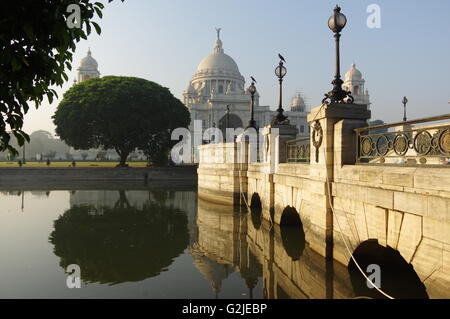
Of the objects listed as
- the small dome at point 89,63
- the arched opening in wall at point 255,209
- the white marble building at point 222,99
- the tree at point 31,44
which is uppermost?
the small dome at point 89,63

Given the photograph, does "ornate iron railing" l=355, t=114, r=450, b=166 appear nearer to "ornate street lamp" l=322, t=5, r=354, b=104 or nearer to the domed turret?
"ornate street lamp" l=322, t=5, r=354, b=104

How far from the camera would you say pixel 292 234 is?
41.0ft

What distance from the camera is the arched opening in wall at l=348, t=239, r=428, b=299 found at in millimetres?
7297


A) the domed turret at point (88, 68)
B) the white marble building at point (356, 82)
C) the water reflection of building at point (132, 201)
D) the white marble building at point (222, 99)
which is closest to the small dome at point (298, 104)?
the white marble building at point (222, 99)

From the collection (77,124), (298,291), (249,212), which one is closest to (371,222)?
(298,291)

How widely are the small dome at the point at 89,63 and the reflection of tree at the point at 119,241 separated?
93048 millimetres

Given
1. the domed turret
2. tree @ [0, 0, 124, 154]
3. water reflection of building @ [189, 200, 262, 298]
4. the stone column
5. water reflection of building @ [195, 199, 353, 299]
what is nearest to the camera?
tree @ [0, 0, 124, 154]

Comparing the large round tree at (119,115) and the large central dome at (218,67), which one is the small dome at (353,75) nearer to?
the large central dome at (218,67)

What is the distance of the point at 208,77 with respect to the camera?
104562 millimetres

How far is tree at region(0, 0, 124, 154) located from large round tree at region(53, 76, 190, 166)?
3445 cm

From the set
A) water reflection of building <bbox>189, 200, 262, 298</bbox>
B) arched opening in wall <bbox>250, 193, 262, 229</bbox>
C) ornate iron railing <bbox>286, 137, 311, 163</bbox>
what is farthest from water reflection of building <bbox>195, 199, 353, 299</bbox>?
ornate iron railing <bbox>286, 137, 311, 163</bbox>

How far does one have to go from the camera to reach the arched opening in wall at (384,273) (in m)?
7.30

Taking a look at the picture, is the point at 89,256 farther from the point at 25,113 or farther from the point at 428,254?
the point at 428,254
